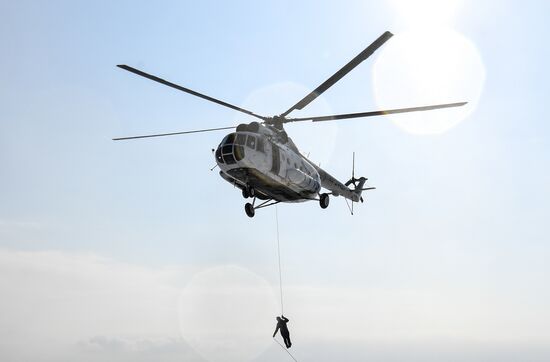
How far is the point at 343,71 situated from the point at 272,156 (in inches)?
214

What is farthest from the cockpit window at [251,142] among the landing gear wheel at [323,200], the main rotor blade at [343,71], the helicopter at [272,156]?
the landing gear wheel at [323,200]

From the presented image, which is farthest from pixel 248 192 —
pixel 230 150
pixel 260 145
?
pixel 230 150

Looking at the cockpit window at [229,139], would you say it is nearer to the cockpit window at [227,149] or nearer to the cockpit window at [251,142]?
the cockpit window at [227,149]

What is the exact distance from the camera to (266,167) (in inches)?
942

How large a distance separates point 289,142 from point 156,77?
859 centimetres

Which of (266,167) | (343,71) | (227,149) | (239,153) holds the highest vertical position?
(343,71)

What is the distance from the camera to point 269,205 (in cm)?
2628

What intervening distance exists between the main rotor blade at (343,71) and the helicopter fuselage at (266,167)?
7.34 ft

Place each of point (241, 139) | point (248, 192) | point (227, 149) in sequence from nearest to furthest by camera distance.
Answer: point (227, 149) → point (241, 139) → point (248, 192)

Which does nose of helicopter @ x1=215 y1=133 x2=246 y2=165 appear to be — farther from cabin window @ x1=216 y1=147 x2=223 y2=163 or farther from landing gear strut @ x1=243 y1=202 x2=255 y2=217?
landing gear strut @ x1=243 y1=202 x2=255 y2=217

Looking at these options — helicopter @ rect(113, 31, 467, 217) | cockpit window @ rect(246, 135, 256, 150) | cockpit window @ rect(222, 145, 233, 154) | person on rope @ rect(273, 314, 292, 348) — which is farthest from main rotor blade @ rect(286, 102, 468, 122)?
person on rope @ rect(273, 314, 292, 348)

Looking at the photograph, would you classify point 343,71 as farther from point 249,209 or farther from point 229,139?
point 249,209

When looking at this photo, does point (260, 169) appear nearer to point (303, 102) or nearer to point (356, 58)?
point (303, 102)

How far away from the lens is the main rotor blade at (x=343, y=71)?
1972 cm
